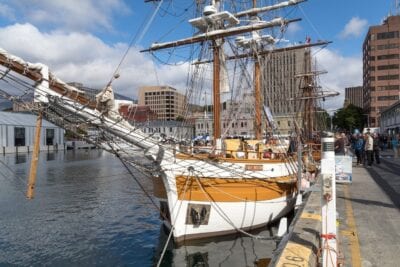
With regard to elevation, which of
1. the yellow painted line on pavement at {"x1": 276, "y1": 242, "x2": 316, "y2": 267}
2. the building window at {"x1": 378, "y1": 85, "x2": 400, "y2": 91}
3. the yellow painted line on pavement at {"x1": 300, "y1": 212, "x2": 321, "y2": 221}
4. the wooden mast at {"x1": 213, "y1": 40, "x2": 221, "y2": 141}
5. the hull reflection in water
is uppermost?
the building window at {"x1": 378, "y1": 85, "x2": 400, "y2": 91}

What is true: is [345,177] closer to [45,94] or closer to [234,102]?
[234,102]

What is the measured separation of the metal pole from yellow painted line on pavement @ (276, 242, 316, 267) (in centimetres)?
23

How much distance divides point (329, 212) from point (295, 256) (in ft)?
2.40

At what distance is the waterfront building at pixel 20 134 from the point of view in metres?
69.3

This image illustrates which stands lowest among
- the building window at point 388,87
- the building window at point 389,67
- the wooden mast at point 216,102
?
the wooden mast at point 216,102

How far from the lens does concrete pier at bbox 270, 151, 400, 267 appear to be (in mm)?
5670

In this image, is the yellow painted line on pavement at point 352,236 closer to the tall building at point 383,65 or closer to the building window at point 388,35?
the tall building at point 383,65

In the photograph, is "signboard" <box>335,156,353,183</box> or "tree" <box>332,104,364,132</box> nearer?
"signboard" <box>335,156,353,183</box>

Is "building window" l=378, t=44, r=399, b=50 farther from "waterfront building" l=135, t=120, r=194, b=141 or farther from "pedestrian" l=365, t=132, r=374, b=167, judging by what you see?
"waterfront building" l=135, t=120, r=194, b=141

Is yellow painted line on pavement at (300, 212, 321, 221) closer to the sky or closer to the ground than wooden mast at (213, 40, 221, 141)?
closer to the ground

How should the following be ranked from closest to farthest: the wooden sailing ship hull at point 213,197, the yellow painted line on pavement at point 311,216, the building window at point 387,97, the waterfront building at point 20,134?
the yellow painted line on pavement at point 311,216
the wooden sailing ship hull at point 213,197
the waterfront building at point 20,134
the building window at point 387,97

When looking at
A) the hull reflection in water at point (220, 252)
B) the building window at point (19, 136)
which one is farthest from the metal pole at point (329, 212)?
the building window at point (19, 136)

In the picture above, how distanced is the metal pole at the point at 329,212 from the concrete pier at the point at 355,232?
0.23 m

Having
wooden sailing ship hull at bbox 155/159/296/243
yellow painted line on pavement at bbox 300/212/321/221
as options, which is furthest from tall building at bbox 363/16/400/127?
yellow painted line on pavement at bbox 300/212/321/221
